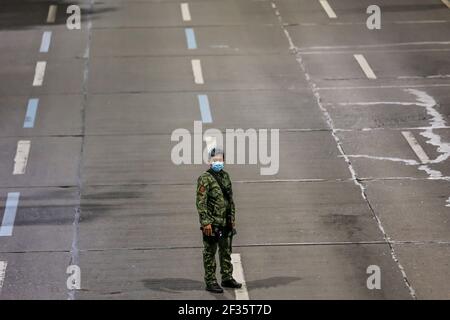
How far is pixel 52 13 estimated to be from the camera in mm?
30078

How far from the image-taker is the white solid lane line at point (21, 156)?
63.4 ft

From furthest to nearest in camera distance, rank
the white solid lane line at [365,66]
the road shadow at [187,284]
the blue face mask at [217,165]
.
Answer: the white solid lane line at [365,66] < the road shadow at [187,284] < the blue face mask at [217,165]

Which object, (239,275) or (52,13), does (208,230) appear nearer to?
(239,275)

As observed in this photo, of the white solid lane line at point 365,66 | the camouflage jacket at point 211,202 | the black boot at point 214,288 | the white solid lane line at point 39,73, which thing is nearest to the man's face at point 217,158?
the camouflage jacket at point 211,202

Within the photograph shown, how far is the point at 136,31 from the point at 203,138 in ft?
26.3

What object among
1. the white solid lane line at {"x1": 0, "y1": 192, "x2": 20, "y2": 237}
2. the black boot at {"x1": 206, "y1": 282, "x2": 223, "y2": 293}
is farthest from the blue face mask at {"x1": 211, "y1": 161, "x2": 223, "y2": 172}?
the white solid lane line at {"x1": 0, "y1": 192, "x2": 20, "y2": 237}

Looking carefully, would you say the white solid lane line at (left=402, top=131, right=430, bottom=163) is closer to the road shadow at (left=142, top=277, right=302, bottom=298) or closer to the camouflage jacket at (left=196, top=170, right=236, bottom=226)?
the road shadow at (left=142, top=277, right=302, bottom=298)

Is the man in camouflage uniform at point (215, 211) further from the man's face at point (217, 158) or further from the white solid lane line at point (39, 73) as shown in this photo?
the white solid lane line at point (39, 73)

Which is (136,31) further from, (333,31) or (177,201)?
(177,201)

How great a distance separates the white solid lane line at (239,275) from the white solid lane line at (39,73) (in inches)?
382

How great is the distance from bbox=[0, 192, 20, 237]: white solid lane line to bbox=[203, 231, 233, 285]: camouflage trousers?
3.81 metres

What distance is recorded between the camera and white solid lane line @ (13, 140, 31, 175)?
761 inches

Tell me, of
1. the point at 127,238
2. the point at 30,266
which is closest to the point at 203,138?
the point at 127,238
